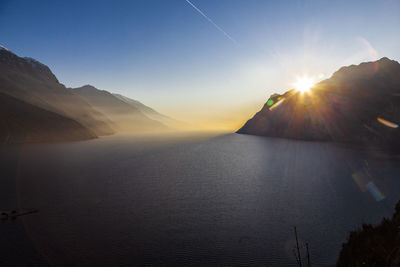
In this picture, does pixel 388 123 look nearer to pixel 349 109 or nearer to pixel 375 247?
pixel 349 109

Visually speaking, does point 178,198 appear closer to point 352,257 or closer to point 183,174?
point 183,174

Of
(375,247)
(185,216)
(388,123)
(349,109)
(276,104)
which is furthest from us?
(276,104)

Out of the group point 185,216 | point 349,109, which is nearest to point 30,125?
point 185,216

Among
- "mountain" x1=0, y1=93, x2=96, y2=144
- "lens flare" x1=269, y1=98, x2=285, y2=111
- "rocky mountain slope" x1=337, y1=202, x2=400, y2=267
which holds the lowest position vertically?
"rocky mountain slope" x1=337, y1=202, x2=400, y2=267

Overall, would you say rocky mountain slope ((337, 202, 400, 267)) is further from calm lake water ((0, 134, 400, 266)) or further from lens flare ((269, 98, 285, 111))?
lens flare ((269, 98, 285, 111))

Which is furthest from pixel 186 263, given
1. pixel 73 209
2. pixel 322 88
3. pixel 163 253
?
pixel 322 88

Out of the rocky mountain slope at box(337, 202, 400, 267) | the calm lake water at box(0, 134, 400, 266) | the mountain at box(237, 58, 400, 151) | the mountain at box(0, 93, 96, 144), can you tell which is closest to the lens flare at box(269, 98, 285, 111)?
the mountain at box(237, 58, 400, 151)
